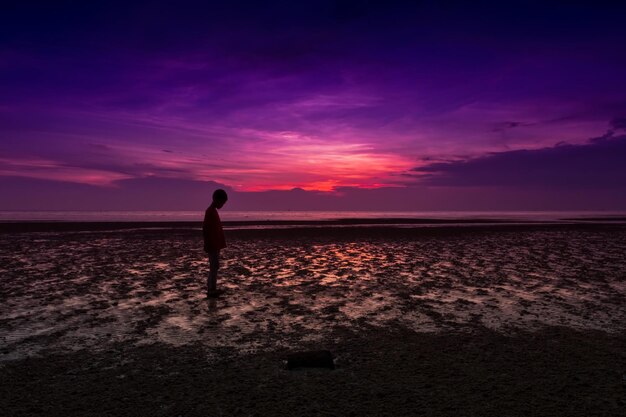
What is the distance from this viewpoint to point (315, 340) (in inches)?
325

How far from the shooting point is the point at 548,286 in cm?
1366

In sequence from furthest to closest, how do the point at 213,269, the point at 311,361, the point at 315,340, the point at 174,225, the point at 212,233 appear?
the point at 174,225
the point at 212,233
the point at 213,269
the point at 315,340
the point at 311,361

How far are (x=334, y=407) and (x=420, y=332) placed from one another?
378cm

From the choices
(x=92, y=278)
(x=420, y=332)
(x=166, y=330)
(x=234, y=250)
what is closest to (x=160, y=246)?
(x=234, y=250)

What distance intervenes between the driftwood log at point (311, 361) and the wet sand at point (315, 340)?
217 millimetres

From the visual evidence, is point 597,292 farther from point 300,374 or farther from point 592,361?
point 300,374

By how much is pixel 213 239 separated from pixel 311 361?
629 cm

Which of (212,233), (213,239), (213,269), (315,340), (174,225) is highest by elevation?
(212,233)

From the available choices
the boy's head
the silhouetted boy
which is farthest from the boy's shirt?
the boy's head

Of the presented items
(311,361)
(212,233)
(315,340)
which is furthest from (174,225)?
(311,361)

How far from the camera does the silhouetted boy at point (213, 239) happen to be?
12.1 metres

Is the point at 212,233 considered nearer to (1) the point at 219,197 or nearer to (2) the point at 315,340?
(1) the point at 219,197

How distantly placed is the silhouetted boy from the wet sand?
0.56 metres

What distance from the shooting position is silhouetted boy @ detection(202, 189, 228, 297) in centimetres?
1211
